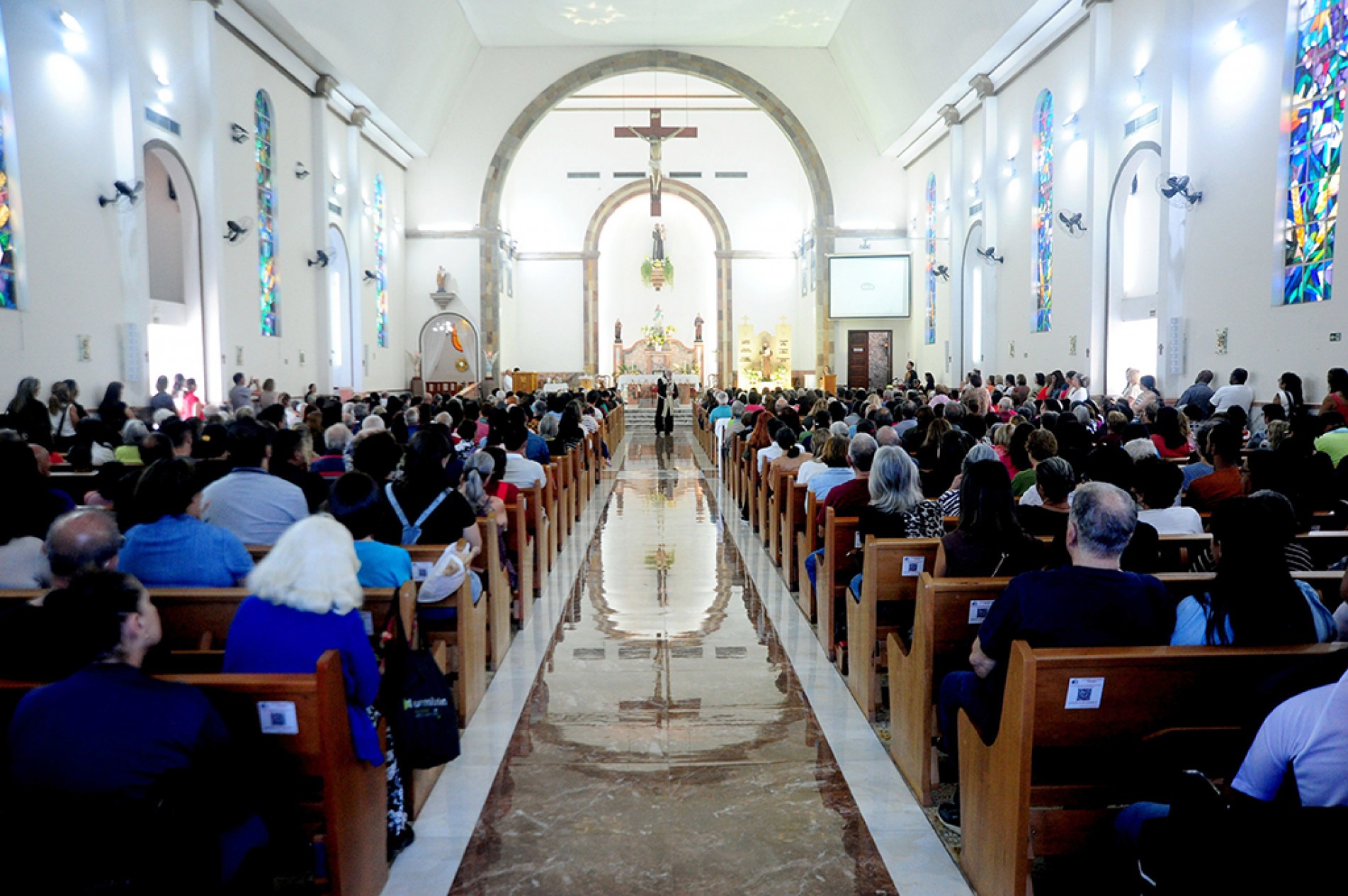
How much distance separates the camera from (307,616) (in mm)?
2463

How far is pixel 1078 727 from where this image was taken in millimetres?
2365

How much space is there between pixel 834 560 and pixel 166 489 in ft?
9.43

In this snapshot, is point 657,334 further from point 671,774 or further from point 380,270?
Answer: point 671,774

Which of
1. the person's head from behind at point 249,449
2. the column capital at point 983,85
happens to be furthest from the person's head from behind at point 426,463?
the column capital at point 983,85

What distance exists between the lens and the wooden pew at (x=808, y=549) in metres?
5.49

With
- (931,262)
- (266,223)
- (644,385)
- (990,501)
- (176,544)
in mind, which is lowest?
(176,544)

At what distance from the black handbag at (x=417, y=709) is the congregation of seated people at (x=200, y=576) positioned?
0.08 m

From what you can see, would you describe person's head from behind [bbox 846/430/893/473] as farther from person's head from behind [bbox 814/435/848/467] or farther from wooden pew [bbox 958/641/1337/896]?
wooden pew [bbox 958/641/1337/896]

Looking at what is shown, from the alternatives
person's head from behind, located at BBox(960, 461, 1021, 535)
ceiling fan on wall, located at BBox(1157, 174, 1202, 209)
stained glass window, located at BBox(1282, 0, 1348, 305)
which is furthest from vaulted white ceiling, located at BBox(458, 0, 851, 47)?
person's head from behind, located at BBox(960, 461, 1021, 535)

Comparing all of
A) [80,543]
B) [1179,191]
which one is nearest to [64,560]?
[80,543]

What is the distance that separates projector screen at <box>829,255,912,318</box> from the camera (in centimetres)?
2145

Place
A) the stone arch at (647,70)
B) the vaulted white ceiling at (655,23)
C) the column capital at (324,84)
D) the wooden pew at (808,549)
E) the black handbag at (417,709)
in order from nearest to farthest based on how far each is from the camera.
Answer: the black handbag at (417,709) < the wooden pew at (808,549) < the column capital at (324,84) < the vaulted white ceiling at (655,23) < the stone arch at (647,70)

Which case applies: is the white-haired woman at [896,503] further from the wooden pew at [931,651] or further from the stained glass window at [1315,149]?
the stained glass window at [1315,149]

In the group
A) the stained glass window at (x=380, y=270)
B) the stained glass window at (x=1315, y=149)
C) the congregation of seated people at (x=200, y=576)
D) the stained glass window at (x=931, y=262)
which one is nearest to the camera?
the congregation of seated people at (x=200, y=576)
